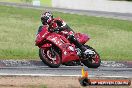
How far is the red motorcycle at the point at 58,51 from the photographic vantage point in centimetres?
1406

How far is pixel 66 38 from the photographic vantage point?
14438 millimetres

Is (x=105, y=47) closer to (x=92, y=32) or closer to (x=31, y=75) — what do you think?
(x=92, y=32)

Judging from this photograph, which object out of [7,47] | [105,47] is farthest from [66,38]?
[105,47]

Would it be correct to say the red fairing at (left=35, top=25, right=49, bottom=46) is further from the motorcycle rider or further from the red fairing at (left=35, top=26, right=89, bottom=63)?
the motorcycle rider

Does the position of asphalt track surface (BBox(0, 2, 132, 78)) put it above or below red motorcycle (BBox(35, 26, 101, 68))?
below

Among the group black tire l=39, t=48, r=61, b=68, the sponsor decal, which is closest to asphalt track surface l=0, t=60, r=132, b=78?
black tire l=39, t=48, r=61, b=68

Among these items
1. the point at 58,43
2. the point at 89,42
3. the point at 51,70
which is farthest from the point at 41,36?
the point at 89,42

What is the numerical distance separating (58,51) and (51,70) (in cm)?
102

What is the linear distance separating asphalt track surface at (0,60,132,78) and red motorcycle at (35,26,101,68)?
0.81ft

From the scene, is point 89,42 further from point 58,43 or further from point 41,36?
point 41,36

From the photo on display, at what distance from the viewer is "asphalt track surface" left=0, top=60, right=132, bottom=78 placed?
1294 cm

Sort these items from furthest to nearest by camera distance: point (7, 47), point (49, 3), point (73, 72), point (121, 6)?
point (49, 3) < point (121, 6) < point (7, 47) < point (73, 72)

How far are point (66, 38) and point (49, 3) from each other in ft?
143

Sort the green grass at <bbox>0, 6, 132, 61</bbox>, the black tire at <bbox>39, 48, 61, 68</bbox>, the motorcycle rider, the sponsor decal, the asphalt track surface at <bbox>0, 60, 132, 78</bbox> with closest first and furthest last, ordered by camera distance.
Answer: the sponsor decal → the asphalt track surface at <bbox>0, 60, 132, 78</bbox> → the black tire at <bbox>39, 48, 61, 68</bbox> → the motorcycle rider → the green grass at <bbox>0, 6, 132, 61</bbox>
